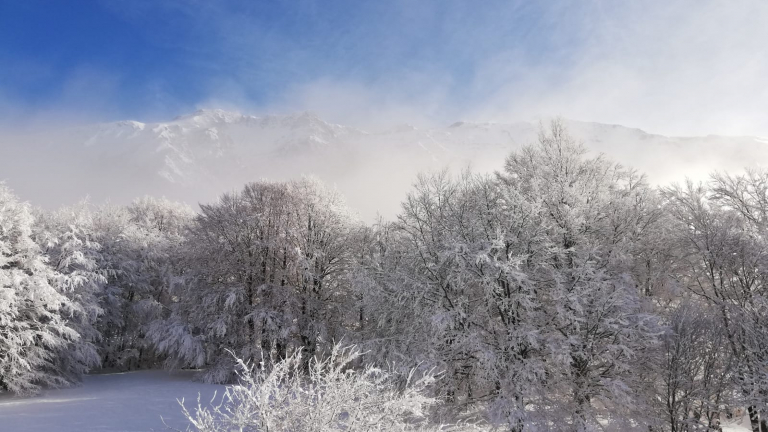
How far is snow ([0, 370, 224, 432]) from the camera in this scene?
12430 mm

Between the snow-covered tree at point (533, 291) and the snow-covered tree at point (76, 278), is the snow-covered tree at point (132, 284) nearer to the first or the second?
the snow-covered tree at point (76, 278)

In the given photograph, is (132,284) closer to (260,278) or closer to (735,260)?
(260,278)

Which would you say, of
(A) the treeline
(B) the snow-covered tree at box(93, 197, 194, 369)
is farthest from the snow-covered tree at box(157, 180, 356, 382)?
(B) the snow-covered tree at box(93, 197, 194, 369)

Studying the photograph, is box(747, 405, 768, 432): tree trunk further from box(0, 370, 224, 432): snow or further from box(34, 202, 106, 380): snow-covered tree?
box(34, 202, 106, 380): snow-covered tree

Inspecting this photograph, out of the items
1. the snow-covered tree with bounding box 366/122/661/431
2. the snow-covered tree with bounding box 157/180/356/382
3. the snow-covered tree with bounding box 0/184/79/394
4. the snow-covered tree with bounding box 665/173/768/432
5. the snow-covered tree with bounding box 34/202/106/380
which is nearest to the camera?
the snow-covered tree with bounding box 366/122/661/431

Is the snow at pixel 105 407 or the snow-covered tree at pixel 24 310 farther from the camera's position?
the snow-covered tree at pixel 24 310

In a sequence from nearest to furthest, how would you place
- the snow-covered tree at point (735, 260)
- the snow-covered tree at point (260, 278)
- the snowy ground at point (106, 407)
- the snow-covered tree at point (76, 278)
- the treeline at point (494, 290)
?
the treeline at point (494, 290) < the snow-covered tree at point (735, 260) < the snowy ground at point (106, 407) < the snow-covered tree at point (76, 278) < the snow-covered tree at point (260, 278)

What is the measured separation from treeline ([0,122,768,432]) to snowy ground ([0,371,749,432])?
144 centimetres

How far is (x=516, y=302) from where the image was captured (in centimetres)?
1261

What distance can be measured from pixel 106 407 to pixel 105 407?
3cm

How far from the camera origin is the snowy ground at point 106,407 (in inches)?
488

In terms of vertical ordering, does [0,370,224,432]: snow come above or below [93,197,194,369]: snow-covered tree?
below

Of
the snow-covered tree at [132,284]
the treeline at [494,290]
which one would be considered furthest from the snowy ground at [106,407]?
the snow-covered tree at [132,284]

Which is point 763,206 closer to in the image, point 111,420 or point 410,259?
point 410,259
